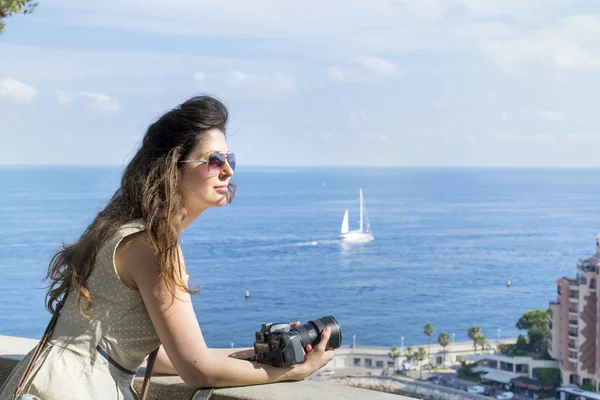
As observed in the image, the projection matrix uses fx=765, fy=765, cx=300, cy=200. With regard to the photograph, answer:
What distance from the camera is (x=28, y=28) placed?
6706 centimetres

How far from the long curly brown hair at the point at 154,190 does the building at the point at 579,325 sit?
93.1 feet

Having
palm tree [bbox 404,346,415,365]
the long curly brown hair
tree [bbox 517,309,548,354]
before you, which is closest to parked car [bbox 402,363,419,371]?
palm tree [bbox 404,346,415,365]

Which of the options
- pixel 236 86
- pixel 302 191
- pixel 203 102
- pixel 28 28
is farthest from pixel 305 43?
pixel 203 102

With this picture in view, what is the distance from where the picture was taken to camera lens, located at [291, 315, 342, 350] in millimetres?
1325

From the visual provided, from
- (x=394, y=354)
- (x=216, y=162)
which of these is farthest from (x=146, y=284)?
(x=394, y=354)

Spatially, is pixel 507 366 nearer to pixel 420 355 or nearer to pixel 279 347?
pixel 420 355

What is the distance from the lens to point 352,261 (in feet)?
166

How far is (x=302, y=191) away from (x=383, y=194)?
28.9 ft

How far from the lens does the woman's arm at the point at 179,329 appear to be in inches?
45.2

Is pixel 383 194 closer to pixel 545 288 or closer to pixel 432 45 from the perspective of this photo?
pixel 432 45

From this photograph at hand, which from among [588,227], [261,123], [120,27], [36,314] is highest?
[120,27]

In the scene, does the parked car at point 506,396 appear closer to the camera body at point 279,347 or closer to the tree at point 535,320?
the tree at point 535,320

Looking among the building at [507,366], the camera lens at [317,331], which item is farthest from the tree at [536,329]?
the camera lens at [317,331]

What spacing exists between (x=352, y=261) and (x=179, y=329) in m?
49.7
